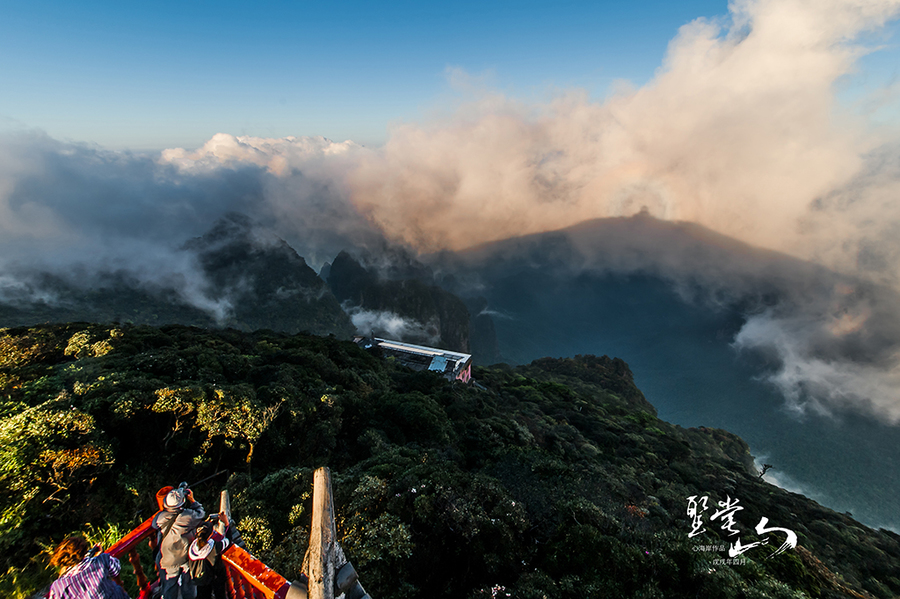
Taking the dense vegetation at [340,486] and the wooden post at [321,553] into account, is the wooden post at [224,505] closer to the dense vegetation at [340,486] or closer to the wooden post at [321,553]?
the dense vegetation at [340,486]

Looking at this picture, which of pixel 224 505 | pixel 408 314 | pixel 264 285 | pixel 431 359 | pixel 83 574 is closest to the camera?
pixel 83 574

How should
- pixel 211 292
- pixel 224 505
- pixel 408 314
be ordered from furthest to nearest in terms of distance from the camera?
pixel 408 314 → pixel 211 292 → pixel 224 505

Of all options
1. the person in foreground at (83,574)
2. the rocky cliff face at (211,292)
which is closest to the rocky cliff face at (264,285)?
the rocky cliff face at (211,292)

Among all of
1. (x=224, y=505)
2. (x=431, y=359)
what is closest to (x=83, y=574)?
(x=224, y=505)

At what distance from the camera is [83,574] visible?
423 centimetres

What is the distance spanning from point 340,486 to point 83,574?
721 centimetres

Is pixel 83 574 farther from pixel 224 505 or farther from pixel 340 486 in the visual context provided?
pixel 340 486

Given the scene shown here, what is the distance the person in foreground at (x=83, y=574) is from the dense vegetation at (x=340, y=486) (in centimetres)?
238

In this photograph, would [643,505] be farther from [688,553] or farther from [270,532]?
[270,532]

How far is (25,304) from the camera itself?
94.1m

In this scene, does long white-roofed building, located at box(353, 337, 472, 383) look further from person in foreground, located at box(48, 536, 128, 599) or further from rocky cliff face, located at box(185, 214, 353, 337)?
rocky cliff face, located at box(185, 214, 353, 337)

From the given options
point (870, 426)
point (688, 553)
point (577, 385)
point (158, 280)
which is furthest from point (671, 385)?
point (158, 280)

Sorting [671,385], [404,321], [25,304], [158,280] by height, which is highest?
[671,385]

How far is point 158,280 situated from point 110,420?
163744mm
